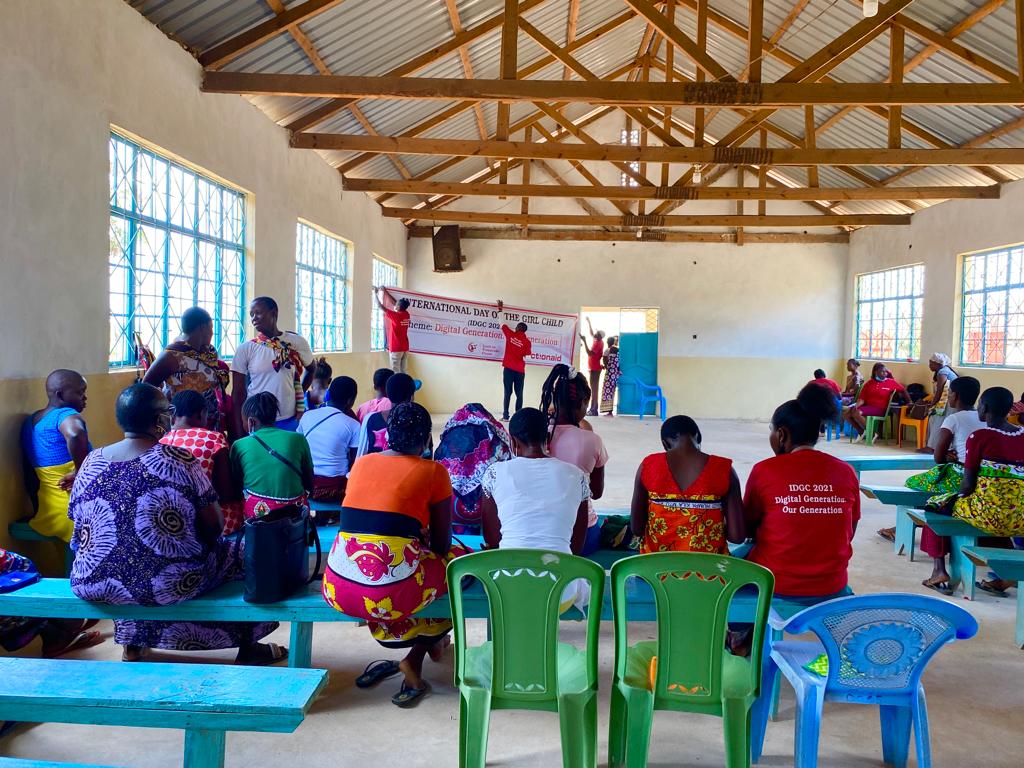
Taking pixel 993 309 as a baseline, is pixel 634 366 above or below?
below

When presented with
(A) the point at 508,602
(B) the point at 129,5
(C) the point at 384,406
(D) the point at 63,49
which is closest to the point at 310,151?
(B) the point at 129,5

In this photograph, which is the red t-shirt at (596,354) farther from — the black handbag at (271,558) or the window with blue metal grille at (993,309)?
the black handbag at (271,558)

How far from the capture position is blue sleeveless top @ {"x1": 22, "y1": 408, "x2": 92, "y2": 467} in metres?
3.91

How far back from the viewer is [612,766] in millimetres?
2355

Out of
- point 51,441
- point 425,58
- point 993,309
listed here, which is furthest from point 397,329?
point 993,309

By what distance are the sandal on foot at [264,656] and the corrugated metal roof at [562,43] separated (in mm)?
4296

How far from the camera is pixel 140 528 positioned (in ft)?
8.52

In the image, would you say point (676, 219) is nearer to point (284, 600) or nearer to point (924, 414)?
point (924, 414)

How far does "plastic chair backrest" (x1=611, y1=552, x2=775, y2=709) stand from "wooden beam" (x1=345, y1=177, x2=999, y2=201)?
863 cm

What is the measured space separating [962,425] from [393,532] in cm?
361

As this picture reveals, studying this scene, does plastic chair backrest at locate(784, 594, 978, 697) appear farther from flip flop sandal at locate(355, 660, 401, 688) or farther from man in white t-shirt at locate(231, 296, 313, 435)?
man in white t-shirt at locate(231, 296, 313, 435)

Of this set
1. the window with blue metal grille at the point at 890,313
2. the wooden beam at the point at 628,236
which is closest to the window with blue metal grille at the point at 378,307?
the wooden beam at the point at 628,236

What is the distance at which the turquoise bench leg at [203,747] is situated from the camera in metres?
2.03

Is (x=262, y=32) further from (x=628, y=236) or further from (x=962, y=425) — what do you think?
(x=628, y=236)
